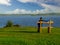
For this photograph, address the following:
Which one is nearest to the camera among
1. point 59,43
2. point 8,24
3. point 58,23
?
point 59,43

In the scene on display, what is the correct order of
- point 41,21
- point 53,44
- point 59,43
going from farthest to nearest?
point 41,21 < point 59,43 < point 53,44

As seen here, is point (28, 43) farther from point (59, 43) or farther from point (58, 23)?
point (58, 23)

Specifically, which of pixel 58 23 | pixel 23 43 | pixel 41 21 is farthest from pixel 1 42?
pixel 58 23

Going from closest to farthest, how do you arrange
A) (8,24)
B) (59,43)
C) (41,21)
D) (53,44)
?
1. (53,44)
2. (59,43)
3. (41,21)
4. (8,24)

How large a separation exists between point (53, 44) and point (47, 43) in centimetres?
29

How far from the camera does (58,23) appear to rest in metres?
31.0

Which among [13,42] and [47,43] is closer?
[47,43]

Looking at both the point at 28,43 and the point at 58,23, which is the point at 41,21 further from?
the point at 58,23

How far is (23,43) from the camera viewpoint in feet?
42.1

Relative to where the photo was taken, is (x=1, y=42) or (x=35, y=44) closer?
(x=35, y=44)

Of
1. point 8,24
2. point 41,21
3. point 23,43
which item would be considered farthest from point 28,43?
point 8,24

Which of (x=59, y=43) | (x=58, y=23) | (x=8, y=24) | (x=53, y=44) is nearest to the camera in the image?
(x=53, y=44)

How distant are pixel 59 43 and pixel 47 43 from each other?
1067 millimetres

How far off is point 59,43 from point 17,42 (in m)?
2.12
